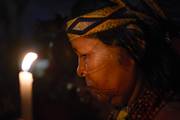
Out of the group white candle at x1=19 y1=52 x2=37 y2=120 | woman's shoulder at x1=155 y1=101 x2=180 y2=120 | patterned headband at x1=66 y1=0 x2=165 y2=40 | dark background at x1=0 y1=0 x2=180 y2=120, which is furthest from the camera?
dark background at x1=0 y1=0 x2=180 y2=120

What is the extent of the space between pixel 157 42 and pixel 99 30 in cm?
30

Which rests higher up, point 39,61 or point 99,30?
point 99,30

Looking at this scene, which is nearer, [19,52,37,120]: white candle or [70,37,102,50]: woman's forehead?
[70,37,102,50]: woman's forehead

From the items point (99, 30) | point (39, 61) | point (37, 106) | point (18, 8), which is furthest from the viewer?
point (18, 8)

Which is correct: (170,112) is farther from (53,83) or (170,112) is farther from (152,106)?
(53,83)

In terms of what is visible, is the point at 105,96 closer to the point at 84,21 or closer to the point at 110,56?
the point at 110,56

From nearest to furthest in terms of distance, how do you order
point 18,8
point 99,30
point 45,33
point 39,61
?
point 99,30 → point 45,33 → point 39,61 → point 18,8

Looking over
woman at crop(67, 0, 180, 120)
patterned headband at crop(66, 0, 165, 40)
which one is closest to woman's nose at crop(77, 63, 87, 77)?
woman at crop(67, 0, 180, 120)

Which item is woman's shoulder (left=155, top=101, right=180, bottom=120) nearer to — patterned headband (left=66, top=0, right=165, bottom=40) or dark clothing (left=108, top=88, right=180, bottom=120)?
dark clothing (left=108, top=88, right=180, bottom=120)

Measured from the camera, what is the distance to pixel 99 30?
1821mm

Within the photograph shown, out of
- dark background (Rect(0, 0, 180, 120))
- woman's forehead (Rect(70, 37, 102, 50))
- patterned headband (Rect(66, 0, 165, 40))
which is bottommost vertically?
dark background (Rect(0, 0, 180, 120))

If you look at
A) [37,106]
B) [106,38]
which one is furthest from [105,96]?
[37,106]

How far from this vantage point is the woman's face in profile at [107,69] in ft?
5.99

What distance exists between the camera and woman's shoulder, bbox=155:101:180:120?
169 cm
